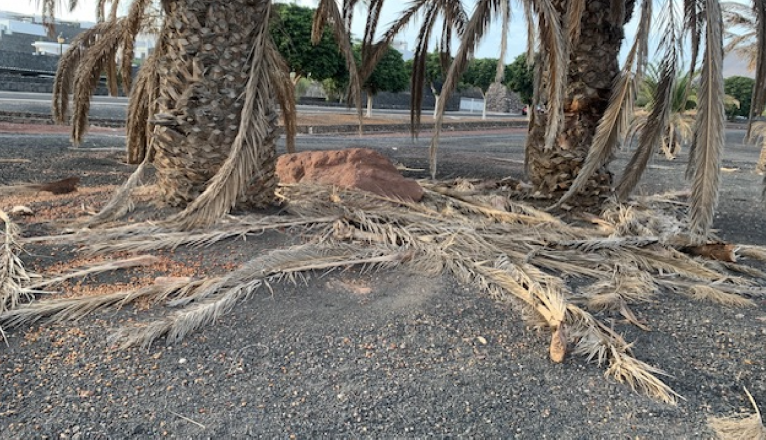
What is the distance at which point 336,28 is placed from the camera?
205 inches

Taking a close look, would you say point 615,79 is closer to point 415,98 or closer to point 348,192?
point 415,98

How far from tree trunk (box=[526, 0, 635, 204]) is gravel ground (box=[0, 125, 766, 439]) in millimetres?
2372

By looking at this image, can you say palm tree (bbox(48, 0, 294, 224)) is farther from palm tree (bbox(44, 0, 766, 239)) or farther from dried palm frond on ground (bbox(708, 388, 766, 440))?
dried palm frond on ground (bbox(708, 388, 766, 440))

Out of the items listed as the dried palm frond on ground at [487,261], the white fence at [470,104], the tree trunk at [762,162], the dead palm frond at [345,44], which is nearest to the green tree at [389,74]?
the tree trunk at [762,162]

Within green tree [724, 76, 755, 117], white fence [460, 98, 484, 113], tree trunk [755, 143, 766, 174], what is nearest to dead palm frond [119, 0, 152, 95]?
tree trunk [755, 143, 766, 174]

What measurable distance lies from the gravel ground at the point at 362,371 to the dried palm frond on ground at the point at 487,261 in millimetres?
102

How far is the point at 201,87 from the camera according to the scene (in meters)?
4.05

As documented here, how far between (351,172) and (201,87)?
1.92 metres

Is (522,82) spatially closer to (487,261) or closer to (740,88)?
(740,88)

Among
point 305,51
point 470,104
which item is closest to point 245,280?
point 305,51

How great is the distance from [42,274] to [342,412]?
2.00m

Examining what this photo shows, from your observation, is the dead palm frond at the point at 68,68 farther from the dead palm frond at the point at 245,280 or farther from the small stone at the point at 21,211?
the dead palm frond at the point at 245,280

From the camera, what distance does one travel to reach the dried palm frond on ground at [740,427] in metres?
2.16

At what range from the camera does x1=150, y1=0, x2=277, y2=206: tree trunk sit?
402cm
